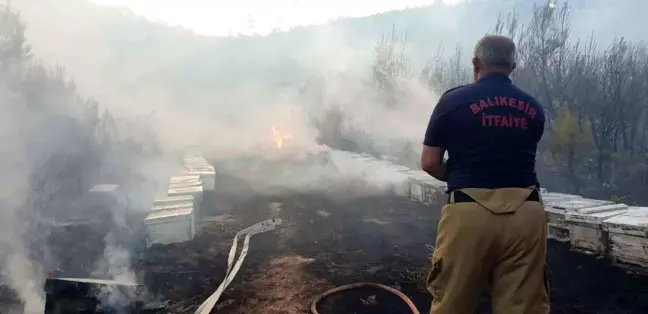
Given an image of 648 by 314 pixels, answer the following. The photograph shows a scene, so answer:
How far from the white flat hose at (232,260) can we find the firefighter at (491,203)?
288cm

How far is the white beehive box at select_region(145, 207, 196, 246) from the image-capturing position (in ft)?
21.8

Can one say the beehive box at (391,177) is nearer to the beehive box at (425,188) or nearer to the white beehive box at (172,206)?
the beehive box at (425,188)

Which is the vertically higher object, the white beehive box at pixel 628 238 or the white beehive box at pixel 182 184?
the white beehive box at pixel 182 184

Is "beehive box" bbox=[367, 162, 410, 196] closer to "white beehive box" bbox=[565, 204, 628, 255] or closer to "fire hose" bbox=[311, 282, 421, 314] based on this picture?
"white beehive box" bbox=[565, 204, 628, 255]

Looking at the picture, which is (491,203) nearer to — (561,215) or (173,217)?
(561,215)

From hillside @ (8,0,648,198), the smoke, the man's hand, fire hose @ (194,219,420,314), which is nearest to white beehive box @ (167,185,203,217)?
the smoke

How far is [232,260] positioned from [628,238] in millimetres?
4890

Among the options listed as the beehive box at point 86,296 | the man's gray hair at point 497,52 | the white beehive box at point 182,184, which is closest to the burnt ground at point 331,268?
the beehive box at point 86,296

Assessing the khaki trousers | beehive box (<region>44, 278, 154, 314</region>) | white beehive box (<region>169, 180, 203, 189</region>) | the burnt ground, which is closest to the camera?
the khaki trousers

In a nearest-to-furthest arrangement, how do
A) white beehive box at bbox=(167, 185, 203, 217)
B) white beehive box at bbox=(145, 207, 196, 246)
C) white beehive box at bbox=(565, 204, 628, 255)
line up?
white beehive box at bbox=(565, 204, 628, 255) → white beehive box at bbox=(145, 207, 196, 246) → white beehive box at bbox=(167, 185, 203, 217)

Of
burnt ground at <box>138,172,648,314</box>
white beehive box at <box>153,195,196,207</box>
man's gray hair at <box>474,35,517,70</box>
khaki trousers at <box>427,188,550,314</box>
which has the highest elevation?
man's gray hair at <box>474,35,517,70</box>

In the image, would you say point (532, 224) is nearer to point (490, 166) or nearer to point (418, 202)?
point (490, 166)

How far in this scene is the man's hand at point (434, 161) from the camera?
243cm

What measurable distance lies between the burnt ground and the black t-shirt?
2576mm
